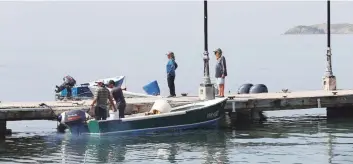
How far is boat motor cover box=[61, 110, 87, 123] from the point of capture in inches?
908

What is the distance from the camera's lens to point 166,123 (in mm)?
24328

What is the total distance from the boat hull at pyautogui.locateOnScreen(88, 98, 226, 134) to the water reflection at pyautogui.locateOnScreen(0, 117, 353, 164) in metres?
0.25

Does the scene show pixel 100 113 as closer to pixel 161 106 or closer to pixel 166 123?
→ pixel 161 106

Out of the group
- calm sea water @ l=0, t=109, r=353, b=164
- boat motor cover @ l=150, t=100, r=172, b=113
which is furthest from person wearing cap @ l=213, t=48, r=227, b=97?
boat motor cover @ l=150, t=100, r=172, b=113

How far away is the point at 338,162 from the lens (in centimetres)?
1938

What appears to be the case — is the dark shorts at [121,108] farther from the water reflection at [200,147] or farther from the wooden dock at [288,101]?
the wooden dock at [288,101]

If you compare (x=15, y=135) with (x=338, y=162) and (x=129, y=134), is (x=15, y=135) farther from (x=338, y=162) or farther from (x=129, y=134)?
(x=338, y=162)

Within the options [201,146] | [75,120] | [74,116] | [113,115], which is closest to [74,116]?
[74,116]

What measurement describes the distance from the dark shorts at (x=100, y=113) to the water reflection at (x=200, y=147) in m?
0.60

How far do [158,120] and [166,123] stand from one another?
0.31m

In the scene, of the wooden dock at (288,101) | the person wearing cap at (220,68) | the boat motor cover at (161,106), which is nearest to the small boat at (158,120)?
the boat motor cover at (161,106)

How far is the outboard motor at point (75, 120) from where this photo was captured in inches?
909

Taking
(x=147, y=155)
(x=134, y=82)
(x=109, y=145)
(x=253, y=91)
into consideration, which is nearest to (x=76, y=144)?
(x=109, y=145)

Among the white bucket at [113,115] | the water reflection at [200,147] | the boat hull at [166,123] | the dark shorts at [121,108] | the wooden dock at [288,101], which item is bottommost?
the water reflection at [200,147]
